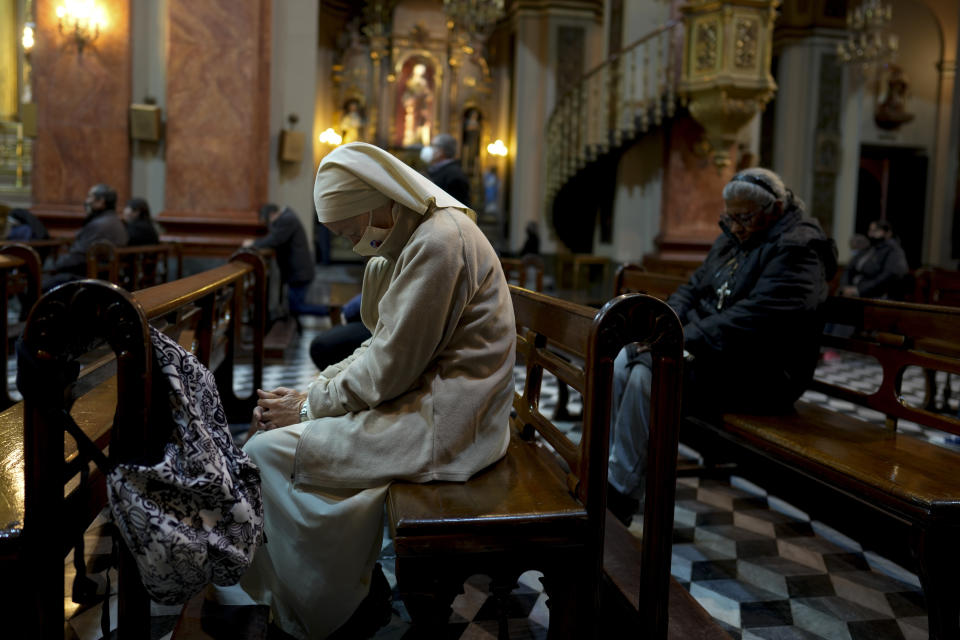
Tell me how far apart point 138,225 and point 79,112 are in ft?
7.62

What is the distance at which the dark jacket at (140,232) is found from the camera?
273 inches

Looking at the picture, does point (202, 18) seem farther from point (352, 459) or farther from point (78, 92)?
point (352, 459)

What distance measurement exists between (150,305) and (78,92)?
7.80m

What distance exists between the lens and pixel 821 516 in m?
3.20

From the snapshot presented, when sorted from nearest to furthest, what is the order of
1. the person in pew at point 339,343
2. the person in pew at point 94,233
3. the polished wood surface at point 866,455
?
1. the polished wood surface at point 866,455
2. the person in pew at point 339,343
3. the person in pew at point 94,233

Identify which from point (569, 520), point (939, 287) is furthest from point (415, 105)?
point (569, 520)

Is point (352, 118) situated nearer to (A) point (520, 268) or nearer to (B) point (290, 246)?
(B) point (290, 246)

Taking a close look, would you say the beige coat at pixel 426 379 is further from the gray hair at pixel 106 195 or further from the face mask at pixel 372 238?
the gray hair at pixel 106 195

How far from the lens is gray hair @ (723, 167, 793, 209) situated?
3082mm

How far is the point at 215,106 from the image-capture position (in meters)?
8.20

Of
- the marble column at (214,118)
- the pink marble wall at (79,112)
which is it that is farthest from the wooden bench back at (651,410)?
the pink marble wall at (79,112)

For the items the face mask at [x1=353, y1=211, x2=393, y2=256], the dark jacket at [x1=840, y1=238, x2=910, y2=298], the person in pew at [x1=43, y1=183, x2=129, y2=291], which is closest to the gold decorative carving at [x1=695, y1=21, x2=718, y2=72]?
the dark jacket at [x1=840, y1=238, x2=910, y2=298]

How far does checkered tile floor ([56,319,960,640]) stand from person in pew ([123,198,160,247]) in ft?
15.0

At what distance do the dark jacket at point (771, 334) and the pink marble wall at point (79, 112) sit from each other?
24.2ft
